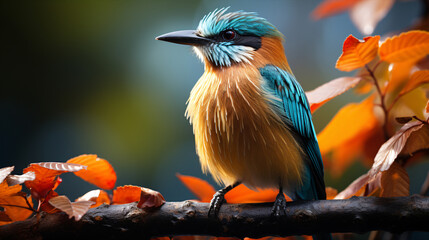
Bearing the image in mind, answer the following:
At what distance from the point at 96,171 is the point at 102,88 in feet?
9.49

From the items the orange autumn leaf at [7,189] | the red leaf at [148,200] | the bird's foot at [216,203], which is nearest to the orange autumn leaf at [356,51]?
the bird's foot at [216,203]

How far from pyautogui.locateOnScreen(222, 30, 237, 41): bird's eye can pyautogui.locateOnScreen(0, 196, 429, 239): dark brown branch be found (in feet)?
3.15

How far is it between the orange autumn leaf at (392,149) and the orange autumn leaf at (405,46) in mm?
296

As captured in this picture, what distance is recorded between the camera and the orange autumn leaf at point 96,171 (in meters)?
1.47

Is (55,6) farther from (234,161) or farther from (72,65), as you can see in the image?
(234,161)

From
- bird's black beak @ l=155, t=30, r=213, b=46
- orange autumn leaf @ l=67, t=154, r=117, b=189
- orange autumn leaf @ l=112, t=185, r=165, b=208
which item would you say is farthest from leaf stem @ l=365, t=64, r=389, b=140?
orange autumn leaf @ l=67, t=154, r=117, b=189

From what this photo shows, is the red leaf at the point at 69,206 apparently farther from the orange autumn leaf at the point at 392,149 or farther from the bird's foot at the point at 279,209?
the orange autumn leaf at the point at 392,149

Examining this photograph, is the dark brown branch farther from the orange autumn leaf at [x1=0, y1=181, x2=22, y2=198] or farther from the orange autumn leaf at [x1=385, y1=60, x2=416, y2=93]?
the orange autumn leaf at [x1=385, y1=60, x2=416, y2=93]

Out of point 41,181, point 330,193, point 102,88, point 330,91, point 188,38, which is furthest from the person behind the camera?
point 102,88

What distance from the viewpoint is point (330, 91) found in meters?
1.63

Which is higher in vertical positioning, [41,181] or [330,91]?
[330,91]

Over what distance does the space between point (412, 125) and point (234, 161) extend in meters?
0.79

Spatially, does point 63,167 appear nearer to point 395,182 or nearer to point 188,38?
point 188,38

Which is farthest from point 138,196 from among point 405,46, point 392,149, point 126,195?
point 405,46
